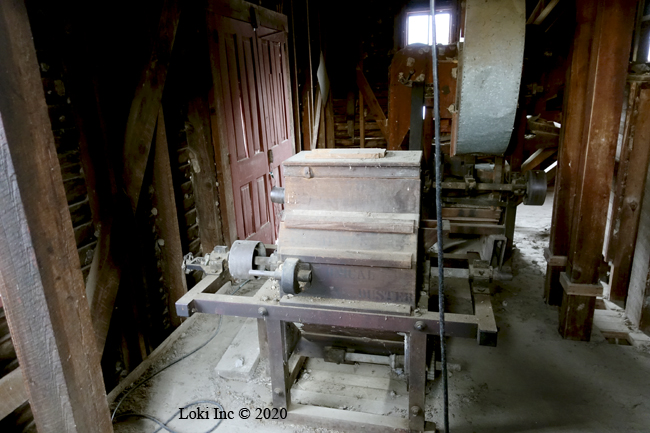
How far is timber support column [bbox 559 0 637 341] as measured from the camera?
2475mm

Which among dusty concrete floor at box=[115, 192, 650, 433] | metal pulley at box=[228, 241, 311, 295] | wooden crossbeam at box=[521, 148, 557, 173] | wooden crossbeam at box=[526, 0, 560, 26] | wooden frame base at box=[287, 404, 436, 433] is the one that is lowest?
dusty concrete floor at box=[115, 192, 650, 433]

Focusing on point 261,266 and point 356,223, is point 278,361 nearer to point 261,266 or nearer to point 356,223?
point 261,266

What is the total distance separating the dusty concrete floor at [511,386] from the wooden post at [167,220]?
0.41 meters

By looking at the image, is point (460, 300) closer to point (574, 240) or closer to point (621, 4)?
point (574, 240)

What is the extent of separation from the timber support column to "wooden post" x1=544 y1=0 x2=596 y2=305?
0.47ft

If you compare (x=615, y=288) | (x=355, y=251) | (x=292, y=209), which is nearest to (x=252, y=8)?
(x=292, y=209)

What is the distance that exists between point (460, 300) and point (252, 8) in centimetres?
338

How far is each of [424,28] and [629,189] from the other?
587 cm

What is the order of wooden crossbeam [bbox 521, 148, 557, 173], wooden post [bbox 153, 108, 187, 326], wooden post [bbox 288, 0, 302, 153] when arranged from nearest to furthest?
wooden post [bbox 153, 108, 187, 326] < wooden post [bbox 288, 0, 302, 153] < wooden crossbeam [bbox 521, 148, 557, 173]

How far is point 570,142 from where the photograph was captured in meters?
3.09

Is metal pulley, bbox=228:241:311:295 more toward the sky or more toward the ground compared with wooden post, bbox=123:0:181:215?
more toward the ground

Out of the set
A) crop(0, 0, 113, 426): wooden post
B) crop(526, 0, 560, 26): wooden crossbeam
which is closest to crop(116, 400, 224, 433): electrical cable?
crop(0, 0, 113, 426): wooden post

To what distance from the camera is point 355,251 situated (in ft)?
6.31

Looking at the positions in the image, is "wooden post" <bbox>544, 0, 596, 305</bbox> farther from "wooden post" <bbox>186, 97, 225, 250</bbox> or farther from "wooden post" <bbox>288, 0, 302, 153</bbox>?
"wooden post" <bbox>288, 0, 302, 153</bbox>
